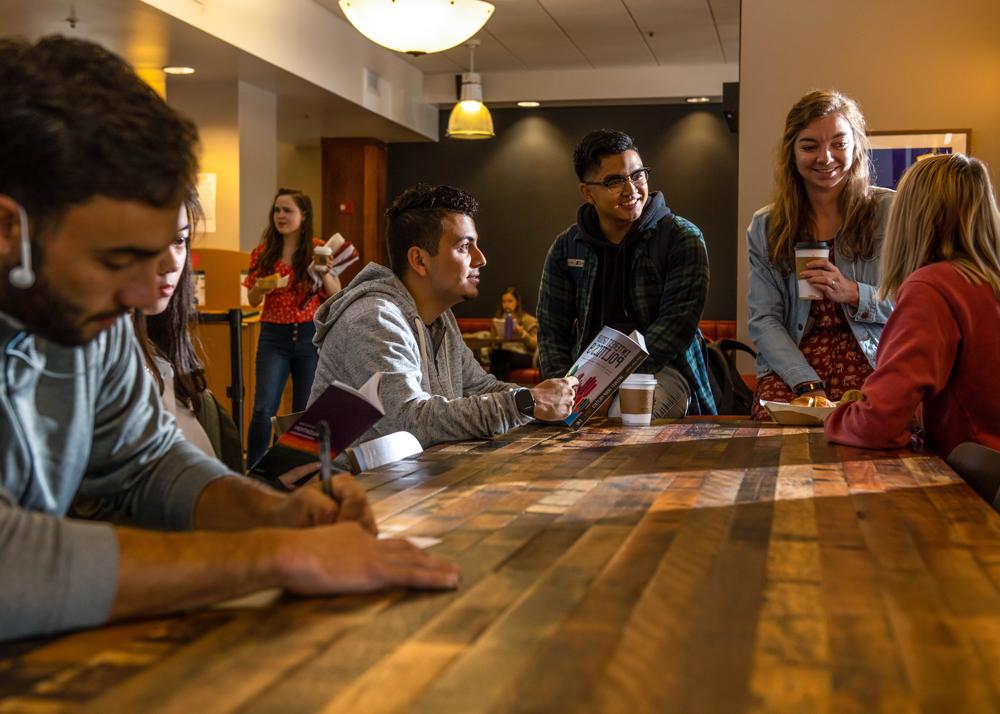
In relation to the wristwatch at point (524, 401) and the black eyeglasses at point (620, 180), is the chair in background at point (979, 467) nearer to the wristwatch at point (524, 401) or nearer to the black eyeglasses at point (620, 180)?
the wristwatch at point (524, 401)

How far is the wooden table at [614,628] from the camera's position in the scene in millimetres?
807

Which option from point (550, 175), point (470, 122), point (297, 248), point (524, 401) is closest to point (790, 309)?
point (524, 401)

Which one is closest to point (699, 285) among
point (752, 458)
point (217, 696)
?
point (752, 458)

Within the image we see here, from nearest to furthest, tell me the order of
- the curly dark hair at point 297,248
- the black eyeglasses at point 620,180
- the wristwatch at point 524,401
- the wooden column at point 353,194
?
the wristwatch at point 524,401
the black eyeglasses at point 620,180
the curly dark hair at point 297,248
the wooden column at point 353,194

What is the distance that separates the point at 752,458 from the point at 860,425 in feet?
1.02

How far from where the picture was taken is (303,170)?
13016mm

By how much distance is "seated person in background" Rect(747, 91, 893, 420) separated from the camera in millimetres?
3207

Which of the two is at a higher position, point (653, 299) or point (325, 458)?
Answer: point (653, 299)

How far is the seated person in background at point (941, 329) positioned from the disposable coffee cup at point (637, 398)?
19.1 inches

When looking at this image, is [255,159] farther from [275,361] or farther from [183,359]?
[183,359]

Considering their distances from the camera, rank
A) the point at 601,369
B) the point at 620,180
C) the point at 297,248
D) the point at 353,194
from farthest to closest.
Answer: the point at 353,194 → the point at 297,248 → the point at 620,180 → the point at 601,369

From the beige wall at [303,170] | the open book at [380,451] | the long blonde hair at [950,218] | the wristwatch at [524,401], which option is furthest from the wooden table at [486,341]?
the open book at [380,451]

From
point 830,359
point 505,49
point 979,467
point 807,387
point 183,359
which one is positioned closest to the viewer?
point 979,467

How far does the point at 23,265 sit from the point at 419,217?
1.95m
